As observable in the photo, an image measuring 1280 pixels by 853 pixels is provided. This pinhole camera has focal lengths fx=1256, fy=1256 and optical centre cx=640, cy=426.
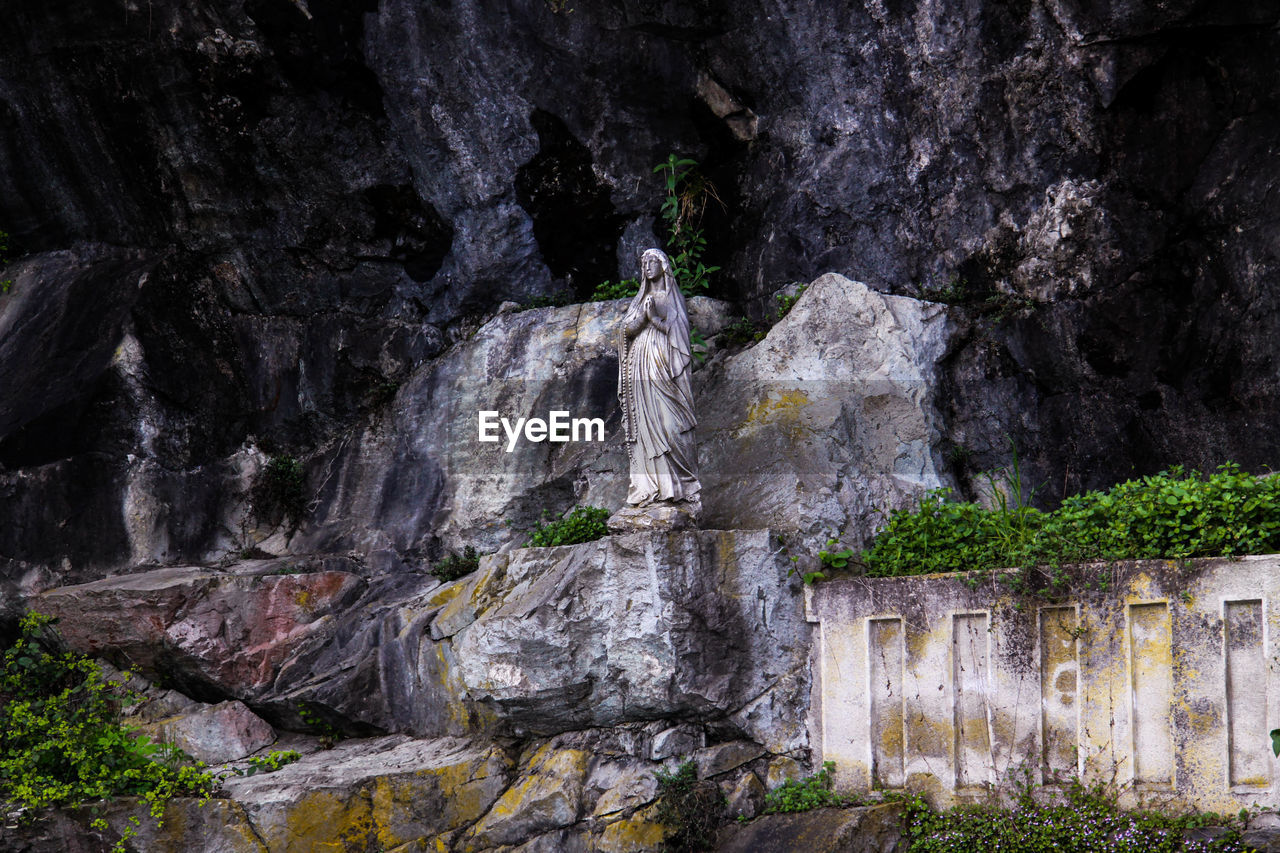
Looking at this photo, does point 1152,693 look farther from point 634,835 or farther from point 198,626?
point 198,626

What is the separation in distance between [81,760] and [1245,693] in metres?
8.81

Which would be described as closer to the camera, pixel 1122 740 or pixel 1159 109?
pixel 1122 740

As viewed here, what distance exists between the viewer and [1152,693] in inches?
331

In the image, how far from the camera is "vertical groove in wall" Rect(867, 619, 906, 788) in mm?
9633

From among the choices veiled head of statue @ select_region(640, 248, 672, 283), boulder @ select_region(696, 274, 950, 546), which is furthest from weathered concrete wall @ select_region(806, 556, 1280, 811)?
veiled head of statue @ select_region(640, 248, 672, 283)

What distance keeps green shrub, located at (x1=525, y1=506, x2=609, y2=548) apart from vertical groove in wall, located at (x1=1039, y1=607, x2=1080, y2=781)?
401 centimetres

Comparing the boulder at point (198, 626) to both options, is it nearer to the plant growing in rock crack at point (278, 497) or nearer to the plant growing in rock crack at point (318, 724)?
the plant growing in rock crack at point (318, 724)

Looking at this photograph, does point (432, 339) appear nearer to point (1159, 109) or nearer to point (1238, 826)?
point (1159, 109)

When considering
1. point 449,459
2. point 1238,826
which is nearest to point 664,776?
point 1238,826

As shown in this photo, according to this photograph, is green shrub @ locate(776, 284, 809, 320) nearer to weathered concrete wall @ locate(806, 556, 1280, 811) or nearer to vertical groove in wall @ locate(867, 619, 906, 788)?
weathered concrete wall @ locate(806, 556, 1280, 811)

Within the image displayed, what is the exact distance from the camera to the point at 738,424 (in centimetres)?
1212

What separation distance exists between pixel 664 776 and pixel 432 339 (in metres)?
6.70

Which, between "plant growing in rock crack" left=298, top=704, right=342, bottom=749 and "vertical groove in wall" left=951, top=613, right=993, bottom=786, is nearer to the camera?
"vertical groove in wall" left=951, top=613, right=993, bottom=786

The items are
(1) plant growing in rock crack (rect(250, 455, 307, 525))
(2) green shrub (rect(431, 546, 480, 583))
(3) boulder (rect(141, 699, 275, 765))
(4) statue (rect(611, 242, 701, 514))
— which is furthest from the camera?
(1) plant growing in rock crack (rect(250, 455, 307, 525))
